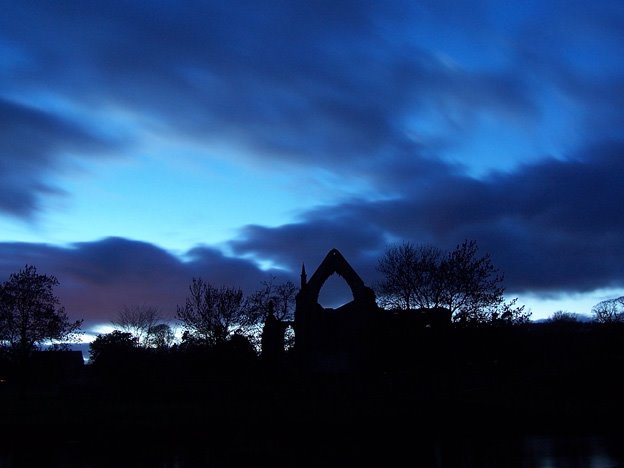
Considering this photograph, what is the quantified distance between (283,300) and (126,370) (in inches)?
1183

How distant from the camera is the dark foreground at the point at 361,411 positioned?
1791 cm

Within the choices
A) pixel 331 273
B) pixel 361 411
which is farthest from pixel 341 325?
pixel 361 411

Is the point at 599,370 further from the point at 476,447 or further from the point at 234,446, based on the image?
the point at 234,446

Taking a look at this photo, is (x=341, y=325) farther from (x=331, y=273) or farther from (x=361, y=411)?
(x=361, y=411)

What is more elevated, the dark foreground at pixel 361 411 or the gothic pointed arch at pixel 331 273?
the gothic pointed arch at pixel 331 273

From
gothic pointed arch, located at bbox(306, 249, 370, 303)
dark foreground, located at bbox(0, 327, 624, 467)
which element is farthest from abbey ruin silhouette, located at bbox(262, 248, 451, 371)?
dark foreground, located at bbox(0, 327, 624, 467)

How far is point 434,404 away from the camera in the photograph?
110ft

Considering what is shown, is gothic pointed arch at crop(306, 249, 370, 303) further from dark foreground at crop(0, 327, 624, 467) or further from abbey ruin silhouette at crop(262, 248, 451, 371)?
dark foreground at crop(0, 327, 624, 467)

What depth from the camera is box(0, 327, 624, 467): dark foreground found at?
17906 millimetres

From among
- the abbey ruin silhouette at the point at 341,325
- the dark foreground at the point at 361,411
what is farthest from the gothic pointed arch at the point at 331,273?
the dark foreground at the point at 361,411

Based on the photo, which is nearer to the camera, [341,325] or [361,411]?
[361,411]

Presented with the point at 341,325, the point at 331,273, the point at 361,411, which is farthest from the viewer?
the point at 341,325

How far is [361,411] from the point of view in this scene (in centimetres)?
3200

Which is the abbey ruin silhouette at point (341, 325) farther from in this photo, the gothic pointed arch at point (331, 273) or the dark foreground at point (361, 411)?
the dark foreground at point (361, 411)
